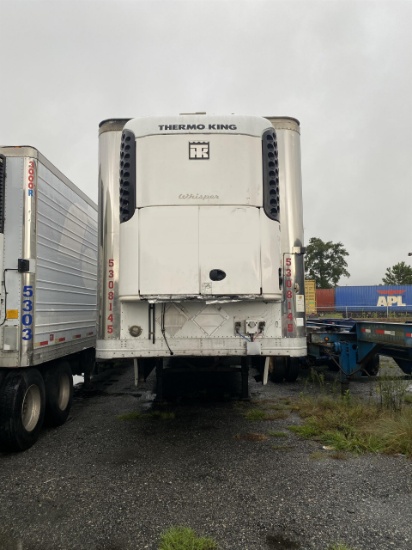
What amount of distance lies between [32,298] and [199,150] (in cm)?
269

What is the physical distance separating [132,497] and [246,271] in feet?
8.11

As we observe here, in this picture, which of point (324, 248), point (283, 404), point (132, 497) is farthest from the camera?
point (324, 248)

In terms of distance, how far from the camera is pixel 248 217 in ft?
16.1

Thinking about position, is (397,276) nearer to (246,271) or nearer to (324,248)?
(324,248)

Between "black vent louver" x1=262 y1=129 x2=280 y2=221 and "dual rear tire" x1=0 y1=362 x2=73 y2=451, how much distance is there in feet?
11.7

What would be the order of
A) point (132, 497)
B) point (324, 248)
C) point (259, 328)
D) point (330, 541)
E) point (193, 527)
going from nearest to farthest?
Result: point (330, 541) < point (193, 527) < point (132, 497) < point (259, 328) < point (324, 248)

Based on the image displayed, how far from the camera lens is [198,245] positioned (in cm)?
486

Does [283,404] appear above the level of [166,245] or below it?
below

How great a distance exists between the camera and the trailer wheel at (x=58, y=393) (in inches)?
242

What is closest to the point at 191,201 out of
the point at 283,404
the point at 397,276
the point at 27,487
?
the point at 27,487

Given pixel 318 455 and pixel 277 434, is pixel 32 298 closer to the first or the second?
pixel 277 434

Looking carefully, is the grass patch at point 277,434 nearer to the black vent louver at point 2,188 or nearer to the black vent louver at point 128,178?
the black vent louver at point 128,178

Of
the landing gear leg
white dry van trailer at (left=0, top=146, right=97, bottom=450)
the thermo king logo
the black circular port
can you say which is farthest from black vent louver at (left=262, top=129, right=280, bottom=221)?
white dry van trailer at (left=0, top=146, right=97, bottom=450)

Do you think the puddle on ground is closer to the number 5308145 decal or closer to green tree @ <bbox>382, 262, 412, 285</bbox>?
the number 5308145 decal
